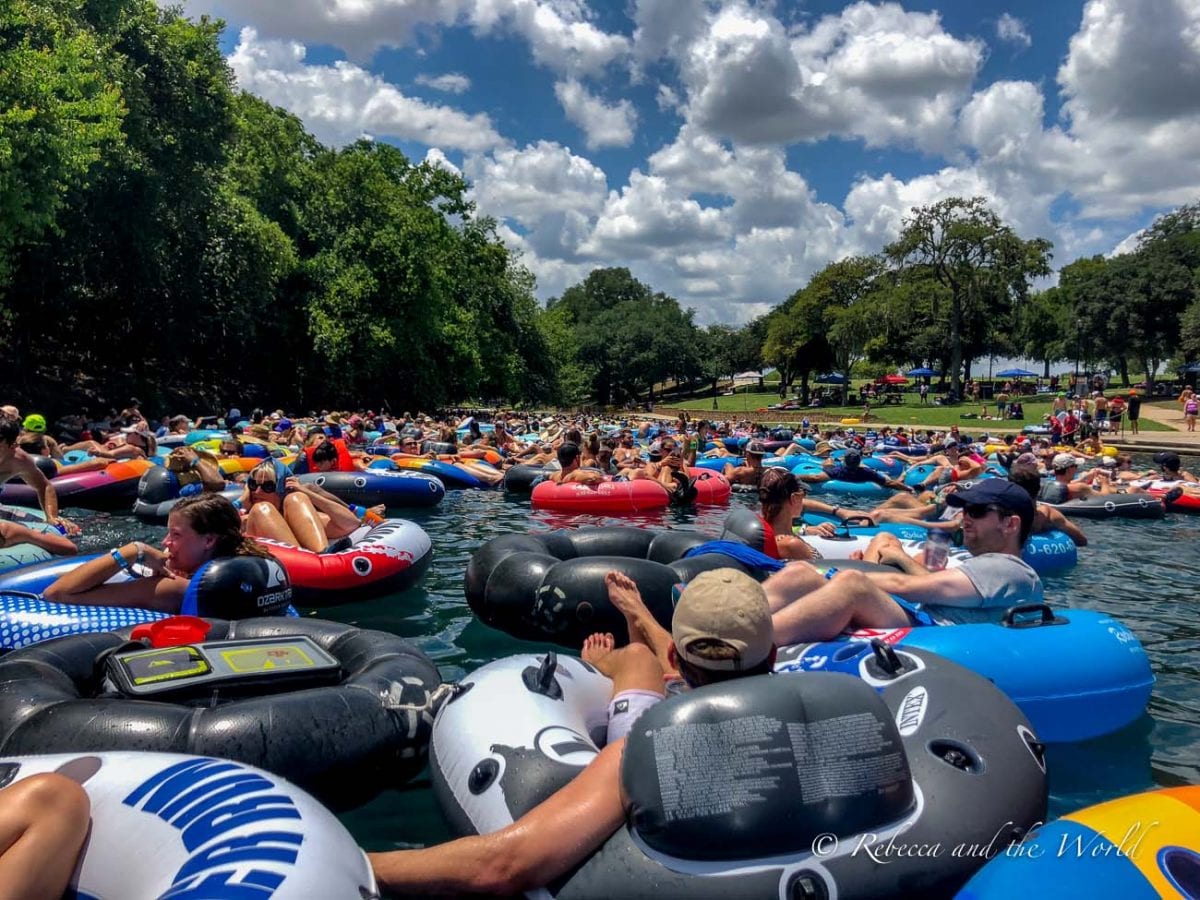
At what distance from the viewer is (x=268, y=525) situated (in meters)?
6.84

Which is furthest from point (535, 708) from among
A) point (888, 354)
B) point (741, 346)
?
point (741, 346)

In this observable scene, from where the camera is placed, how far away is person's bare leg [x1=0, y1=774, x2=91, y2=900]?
189 centimetres

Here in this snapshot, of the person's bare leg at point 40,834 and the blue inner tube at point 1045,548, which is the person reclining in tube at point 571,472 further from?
the person's bare leg at point 40,834

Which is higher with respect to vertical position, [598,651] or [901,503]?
[598,651]

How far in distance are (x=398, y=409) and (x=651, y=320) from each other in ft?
111

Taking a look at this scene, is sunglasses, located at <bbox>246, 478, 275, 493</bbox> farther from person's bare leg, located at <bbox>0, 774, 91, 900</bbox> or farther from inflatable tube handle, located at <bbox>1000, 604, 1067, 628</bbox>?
inflatable tube handle, located at <bbox>1000, 604, 1067, 628</bbox>

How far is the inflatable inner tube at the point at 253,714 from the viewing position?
3020 mm

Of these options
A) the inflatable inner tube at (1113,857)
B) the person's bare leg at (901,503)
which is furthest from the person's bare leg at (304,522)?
the person's bare leg at (901,503)

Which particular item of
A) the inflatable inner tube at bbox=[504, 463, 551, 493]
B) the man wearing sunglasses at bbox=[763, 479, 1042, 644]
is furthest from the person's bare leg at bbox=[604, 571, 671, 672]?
the inflatable inner tube at bbox=[504, 463, 551, 493]

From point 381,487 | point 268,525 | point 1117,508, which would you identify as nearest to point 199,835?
point 268,525

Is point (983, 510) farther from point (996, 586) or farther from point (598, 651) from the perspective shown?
point (598, 651)

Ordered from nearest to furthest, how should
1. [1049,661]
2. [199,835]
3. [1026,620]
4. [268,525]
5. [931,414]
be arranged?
1. [199,835]
2. [1049,661]
3. [1026,620]
4. [268,525]
5. [931,414]

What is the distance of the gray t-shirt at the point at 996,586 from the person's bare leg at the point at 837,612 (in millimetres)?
722

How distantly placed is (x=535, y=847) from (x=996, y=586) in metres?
3.44
